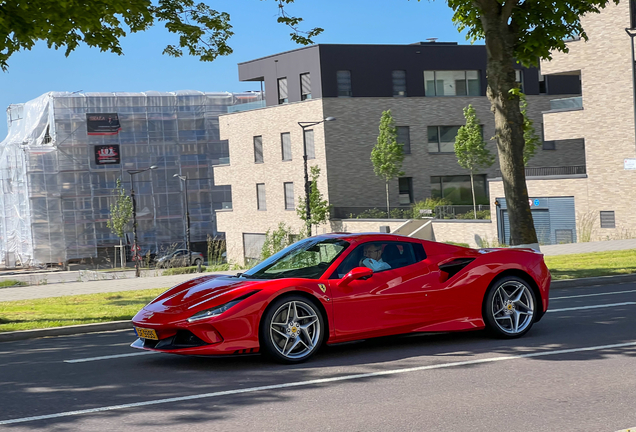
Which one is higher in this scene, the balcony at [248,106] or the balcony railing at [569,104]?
the balcony at [248,106]

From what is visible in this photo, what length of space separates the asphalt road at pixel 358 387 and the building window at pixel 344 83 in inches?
1752

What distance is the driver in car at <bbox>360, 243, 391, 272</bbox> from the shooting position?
339 inches

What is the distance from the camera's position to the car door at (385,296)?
8258mm

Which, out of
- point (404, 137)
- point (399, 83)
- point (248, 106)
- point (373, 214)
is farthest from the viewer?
point (248, 106)

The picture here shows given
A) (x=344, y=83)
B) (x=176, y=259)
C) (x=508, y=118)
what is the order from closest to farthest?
1. (x=508, y=118)
2. (x=344, y=83)
3. (x=176, y=259)

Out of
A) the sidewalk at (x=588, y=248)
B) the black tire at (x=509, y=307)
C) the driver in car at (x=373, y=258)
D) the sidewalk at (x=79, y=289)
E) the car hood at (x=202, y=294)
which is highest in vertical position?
the driver in car at (x=373, y=258)

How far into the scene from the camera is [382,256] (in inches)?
343

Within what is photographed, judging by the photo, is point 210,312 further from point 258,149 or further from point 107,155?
point 107,155

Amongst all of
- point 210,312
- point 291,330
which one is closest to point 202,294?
point 210,312

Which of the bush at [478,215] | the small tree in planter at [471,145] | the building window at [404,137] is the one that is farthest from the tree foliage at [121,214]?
the bush at [478,215]

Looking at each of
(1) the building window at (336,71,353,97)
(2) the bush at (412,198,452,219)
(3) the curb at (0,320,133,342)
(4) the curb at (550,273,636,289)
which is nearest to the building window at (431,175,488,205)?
(2) the bush at (412,198,452,219)

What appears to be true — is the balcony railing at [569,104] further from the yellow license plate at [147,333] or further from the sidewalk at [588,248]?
the yellow license plate at [147,333]

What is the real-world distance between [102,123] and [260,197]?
1674cm

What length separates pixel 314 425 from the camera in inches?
223
